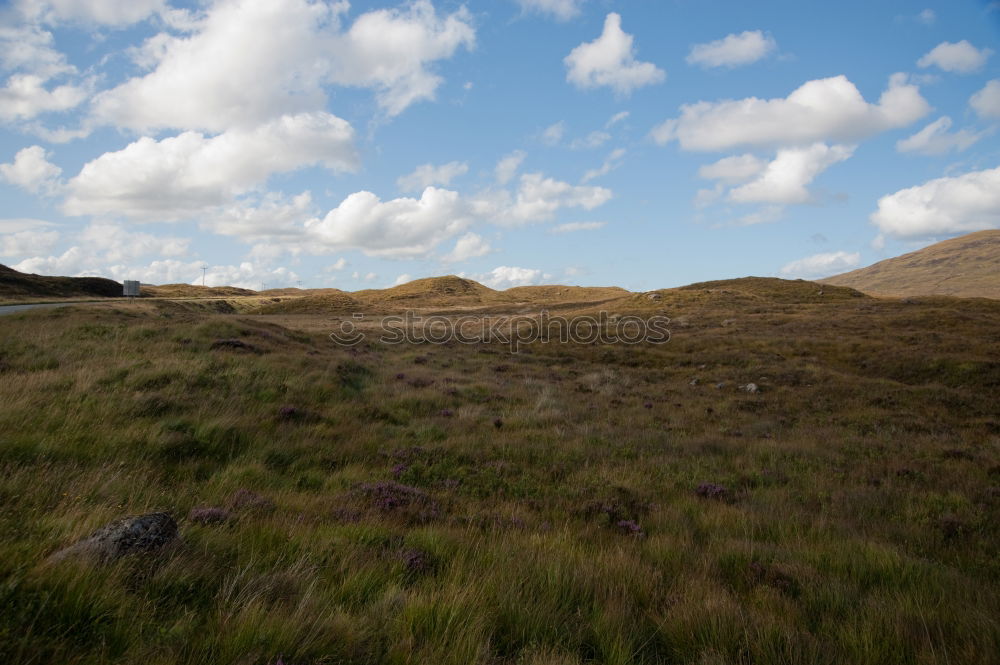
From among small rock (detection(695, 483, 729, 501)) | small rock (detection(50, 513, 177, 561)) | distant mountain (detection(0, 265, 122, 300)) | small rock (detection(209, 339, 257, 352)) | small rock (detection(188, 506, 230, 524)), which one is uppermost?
distant mountain (detection(0, 265, 122, 300))

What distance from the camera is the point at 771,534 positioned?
5906 millimetres

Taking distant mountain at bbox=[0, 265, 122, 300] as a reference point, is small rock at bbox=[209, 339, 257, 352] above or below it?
below

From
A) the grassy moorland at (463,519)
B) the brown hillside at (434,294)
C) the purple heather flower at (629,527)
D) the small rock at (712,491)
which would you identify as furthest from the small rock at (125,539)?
the brown hillside at (434,294)

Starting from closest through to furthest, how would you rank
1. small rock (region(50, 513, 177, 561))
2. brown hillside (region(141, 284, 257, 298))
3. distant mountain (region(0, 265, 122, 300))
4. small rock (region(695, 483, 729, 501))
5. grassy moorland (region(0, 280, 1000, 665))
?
grassy moorland (region(0, 280, 1000, 665)), small rock (region(50, 513, 177, 561)), small rock (region(695, 483, 729, 501)), distant mountain (region(0, 265, 122, 300)), brown hillside (region(141, 284, 257, 298))

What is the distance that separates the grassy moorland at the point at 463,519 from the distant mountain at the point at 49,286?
54076 millimetres

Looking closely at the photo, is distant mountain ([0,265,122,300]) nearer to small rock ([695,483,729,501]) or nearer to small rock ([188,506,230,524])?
small rock ([188,506,230,524])

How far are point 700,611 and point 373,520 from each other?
3.33 m

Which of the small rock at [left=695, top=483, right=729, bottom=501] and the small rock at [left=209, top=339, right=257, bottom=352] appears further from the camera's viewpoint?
the small rock at [left=209, top=339, right=257, bottom=352]

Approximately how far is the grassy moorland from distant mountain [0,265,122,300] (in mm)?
54076

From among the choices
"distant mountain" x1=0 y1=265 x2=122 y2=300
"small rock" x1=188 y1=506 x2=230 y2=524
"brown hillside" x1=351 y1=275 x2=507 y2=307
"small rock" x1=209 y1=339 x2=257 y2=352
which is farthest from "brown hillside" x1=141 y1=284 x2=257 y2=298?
"small rock" x1=188 y1=506 x2=230 y2=524

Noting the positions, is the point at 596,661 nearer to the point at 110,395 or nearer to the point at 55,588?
the point at 55,588

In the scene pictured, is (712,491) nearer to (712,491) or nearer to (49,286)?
(712,491)

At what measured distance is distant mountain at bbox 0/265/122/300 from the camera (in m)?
52.0

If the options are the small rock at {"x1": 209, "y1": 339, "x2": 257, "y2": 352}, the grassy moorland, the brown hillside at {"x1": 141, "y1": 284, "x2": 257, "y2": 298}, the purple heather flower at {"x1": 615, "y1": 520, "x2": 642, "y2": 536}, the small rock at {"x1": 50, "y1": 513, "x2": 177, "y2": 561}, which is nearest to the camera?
the grassy moorland
